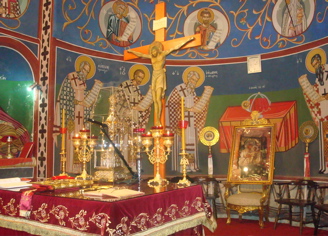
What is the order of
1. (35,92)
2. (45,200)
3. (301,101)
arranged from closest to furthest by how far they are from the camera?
(45,200)
(35,92)
(301,101)

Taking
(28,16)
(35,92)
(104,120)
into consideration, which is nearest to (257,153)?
(104,120)

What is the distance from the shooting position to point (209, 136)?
8.21 meters

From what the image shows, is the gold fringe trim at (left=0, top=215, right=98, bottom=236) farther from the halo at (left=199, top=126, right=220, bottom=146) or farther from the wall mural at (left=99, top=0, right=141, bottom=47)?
the wall mural at (left=99, top=0, right=141, bottom=47)

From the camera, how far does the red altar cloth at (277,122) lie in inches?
300

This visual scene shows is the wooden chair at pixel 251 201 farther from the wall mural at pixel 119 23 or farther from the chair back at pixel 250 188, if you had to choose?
the wall mural at pixel 119 23

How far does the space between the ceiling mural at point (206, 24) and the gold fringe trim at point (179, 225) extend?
5.24 meters

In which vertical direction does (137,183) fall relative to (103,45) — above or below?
below

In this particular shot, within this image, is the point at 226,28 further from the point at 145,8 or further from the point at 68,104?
the point at 68,104

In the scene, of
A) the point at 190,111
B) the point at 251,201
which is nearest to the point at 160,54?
the point at 251,201

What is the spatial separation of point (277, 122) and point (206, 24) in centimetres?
308

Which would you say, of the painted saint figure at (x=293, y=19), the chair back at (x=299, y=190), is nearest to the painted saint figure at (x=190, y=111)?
the chair back at (x=299, y=190)

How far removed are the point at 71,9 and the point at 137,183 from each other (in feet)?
16.6

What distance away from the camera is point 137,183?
14.1 feet

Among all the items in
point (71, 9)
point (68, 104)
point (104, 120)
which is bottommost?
point (104, 120)
